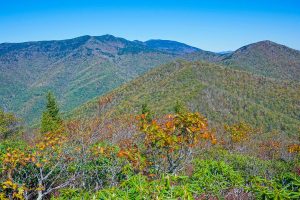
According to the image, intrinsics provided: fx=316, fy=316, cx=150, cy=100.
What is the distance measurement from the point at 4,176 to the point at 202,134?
642 centimetres

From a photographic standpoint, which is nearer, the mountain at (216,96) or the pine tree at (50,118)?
the pine tree at (50,118)

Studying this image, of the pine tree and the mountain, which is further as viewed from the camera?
the mountain

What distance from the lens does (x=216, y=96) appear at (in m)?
127

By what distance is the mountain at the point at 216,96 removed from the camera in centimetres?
11312

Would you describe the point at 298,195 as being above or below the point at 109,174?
above

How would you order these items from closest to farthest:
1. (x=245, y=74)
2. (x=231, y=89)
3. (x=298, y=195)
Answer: (x=298, y=195) < (x=231, y=89) < (x=245, y=74)

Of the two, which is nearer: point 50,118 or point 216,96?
point 50,118

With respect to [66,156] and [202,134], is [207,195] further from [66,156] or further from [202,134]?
[66,156]

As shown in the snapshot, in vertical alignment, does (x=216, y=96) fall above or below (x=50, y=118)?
below

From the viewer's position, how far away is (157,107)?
114750mm

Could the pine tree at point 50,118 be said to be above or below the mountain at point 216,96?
above

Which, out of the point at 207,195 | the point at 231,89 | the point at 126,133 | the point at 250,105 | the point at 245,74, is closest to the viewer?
the point at 207,195

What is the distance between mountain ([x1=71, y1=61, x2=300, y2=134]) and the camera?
371 ft

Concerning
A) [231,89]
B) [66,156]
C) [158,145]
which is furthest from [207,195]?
[231,89]
